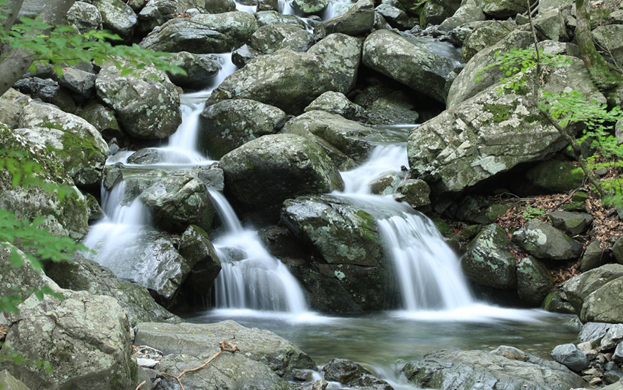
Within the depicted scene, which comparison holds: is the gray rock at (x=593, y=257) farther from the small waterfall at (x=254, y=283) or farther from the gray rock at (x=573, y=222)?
the small waterfall at (x=254, y=283)

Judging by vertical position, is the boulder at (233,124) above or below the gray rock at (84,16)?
below

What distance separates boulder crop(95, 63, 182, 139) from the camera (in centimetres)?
1141

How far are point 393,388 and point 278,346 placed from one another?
1.12 metres

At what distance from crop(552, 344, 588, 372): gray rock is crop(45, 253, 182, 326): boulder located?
414cm

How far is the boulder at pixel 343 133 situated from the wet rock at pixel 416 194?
5.73 ft

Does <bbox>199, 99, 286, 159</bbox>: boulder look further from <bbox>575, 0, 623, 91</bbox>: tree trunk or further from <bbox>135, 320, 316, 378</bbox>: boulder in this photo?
<bbox>135, 320, 316, 378</bbox>: boulder

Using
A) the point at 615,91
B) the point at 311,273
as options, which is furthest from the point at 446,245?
the point at 615,91

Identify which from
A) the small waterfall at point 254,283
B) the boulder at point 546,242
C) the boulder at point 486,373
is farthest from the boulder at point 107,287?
the boulder at point 546,242

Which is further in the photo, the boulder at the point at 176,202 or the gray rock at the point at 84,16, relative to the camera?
the gray rock at the point at 84,16

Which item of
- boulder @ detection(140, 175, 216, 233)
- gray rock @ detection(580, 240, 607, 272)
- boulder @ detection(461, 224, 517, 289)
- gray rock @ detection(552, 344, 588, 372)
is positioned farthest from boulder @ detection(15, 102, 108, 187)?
gray rock @ detection(580, 240, 607, 272)

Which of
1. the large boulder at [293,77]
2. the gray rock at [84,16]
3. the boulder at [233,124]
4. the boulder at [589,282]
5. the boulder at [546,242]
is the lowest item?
the boulder at [589,282]

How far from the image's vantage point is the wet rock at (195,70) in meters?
13.8

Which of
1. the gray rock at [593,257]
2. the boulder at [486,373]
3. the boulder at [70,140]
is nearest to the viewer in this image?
the boulder at [486,373]

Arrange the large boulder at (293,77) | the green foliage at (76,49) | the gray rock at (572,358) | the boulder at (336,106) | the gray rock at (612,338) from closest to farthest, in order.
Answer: the green foliage at (76,49), the gray rock at (572,358), the gray rock at (612,338), the boulder at (336,106), the large boulder at (293,77)
